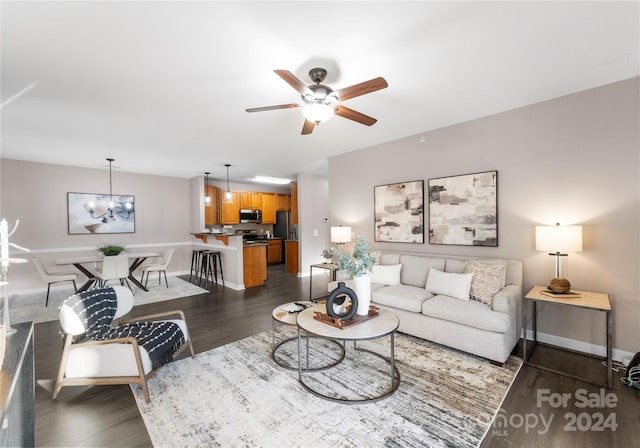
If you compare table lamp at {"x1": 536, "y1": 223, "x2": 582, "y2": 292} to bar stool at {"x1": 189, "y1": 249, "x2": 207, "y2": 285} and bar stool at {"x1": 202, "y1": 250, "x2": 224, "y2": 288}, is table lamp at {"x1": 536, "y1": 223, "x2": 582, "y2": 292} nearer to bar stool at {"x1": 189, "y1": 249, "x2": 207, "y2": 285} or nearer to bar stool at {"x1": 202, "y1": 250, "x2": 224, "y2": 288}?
bar stool at {"x1": 202, "y1": 250, "x2": 224, "y2": 288}

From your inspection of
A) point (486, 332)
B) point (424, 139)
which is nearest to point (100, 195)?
point (424, 139)

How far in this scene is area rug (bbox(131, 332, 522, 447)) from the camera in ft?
5.80

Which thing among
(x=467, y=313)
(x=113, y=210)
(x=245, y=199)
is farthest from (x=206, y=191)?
(x=467, y=313)

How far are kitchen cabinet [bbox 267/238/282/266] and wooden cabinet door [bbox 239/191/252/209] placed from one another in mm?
1281

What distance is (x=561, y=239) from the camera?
2.63m

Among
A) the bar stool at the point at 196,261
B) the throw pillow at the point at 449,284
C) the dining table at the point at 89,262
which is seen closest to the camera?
the throw pillow at the point at 449,284

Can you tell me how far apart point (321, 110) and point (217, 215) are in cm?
636

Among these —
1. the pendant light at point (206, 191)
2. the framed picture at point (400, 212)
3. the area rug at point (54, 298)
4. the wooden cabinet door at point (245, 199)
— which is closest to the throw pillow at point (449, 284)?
the framed picture at point (400, 212)

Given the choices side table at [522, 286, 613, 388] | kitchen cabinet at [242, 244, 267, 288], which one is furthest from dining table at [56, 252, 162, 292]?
side table at [522, 286, 613, 388]

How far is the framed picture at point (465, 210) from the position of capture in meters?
3.42

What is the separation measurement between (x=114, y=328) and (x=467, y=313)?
3.42m

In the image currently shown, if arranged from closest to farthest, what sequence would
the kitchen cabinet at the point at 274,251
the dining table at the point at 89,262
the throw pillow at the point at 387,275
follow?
1. the throw pillow at the point at 387,275
2. the dining table at the point at 89,262
3. the kitchen cabinet at the point at 274,251

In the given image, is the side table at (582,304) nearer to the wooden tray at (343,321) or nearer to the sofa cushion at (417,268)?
the sofa cushion at (417,268)

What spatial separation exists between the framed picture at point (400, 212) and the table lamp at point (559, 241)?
1502 mm
